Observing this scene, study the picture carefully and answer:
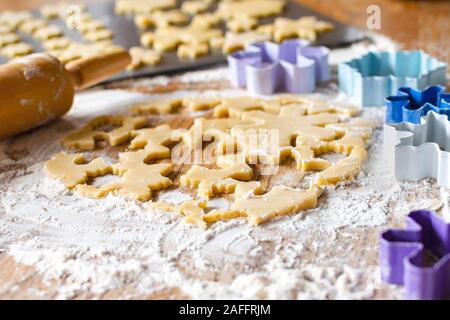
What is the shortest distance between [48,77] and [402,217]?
73cm

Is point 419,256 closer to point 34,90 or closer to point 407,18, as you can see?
point 34,90

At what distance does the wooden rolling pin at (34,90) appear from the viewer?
1303 millimetres

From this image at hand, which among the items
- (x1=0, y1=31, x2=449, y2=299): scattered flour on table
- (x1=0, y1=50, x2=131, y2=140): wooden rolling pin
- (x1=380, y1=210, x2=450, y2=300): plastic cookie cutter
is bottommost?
(x1=0, y1=31, x2=449, y2=299): scattered flour on table

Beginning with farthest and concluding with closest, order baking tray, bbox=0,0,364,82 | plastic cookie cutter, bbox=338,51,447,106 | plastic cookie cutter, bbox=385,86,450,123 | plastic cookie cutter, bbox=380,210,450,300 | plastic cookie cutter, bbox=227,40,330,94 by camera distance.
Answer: baking tray, bbox=0,0,364,82 → plastic cookie cutter, bbox=227,40,330,94 → plastic cookie cutter, bbox=338,51,447,106 → plastic cookie cutter, bbox=385,86,450,123 → plastic cookie cutter, bbox=380,210,450,300

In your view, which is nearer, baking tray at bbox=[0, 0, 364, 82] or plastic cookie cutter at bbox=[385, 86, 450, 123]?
plastic cookie cutter at bbox=[385, 86, 450, 123]

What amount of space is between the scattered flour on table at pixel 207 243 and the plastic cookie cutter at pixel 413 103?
0.08 m

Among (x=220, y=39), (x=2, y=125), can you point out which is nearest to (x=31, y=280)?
(x=2, y=125)

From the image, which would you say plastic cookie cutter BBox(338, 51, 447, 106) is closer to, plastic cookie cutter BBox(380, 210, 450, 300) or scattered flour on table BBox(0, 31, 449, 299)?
scattered flour on table BBox(0, 31, 449, 299)

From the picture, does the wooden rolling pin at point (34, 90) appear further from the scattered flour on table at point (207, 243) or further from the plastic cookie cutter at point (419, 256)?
the plastic cookie cutter at point (419, 256)

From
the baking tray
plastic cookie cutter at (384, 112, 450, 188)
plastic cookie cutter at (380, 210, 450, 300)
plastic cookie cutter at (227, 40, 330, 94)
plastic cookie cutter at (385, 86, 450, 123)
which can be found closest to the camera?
plastic cookie cutter at (380, 210, 450, 300)

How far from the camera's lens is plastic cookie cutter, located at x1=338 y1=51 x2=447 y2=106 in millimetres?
1413

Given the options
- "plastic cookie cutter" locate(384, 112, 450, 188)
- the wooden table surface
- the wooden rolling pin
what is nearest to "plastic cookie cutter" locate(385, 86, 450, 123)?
"plastic cookie cutter" locate(384, 112, 450, 188)

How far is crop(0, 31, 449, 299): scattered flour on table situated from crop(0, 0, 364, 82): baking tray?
578 mm

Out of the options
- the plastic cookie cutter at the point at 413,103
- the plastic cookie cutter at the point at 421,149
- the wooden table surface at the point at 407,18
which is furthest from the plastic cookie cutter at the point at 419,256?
the wooden table surface at the point at 407,18
